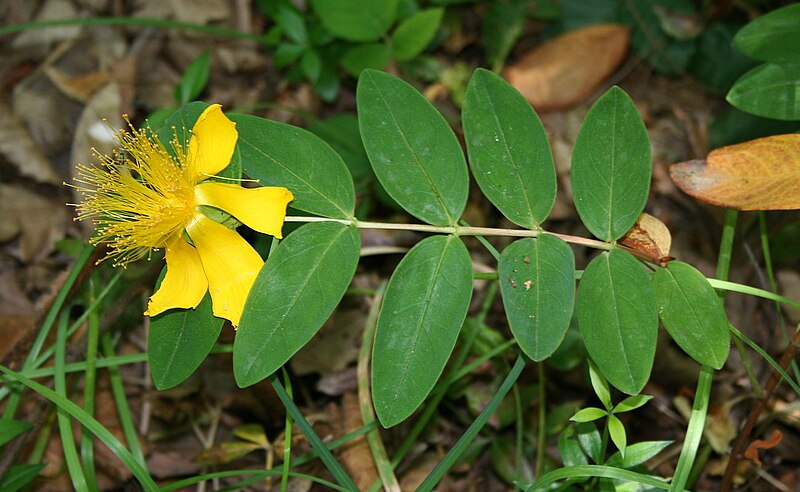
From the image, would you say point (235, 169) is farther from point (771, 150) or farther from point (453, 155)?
point (771, 150)

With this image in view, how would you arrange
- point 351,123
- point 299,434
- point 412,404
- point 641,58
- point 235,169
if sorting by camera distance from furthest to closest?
point 641,58 → point 351,123 → point 299,434 → point 235,169 → point 412,404

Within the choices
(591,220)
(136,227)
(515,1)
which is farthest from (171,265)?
(515,1)

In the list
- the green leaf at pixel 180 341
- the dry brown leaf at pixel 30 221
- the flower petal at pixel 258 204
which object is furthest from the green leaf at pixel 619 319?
the dry brown leaf at pixel 30 221

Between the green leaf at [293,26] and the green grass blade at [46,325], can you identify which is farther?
the green leaf at [293,26]

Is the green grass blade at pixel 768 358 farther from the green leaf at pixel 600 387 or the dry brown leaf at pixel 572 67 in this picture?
the dry brown leaf at pixel 572 67

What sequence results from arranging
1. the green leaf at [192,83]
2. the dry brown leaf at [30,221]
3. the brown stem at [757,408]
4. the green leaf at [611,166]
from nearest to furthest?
the green leaf at [611,166] < the brown stem at [757,408] < the green leaf at [192,83] < the dry brown leaf at [30,221]

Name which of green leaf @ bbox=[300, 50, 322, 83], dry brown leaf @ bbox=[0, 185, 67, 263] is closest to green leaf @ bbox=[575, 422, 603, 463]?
green leaf @ bbox=[300, 50, 322, 83]
